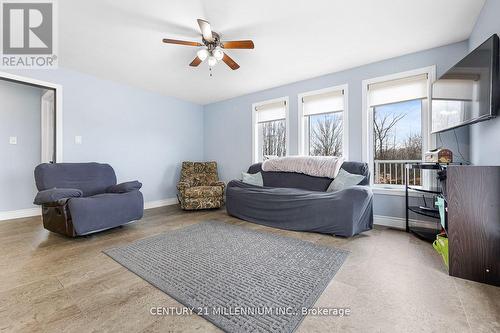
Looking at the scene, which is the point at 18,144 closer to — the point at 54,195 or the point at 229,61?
the point at 54,195

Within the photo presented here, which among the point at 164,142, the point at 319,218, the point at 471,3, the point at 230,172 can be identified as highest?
the point at 471,3

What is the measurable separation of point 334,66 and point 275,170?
6.26 feet

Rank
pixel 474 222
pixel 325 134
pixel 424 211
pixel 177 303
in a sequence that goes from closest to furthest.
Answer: pixel 177 303 < pixel 474 222 < pixel 424 211 < pixel 325 134

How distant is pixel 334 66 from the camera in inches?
133

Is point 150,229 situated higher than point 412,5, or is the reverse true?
point 412,5

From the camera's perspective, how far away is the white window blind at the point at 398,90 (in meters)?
2.97

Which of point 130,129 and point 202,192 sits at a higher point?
point 130,129

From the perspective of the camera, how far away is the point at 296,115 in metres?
4.04

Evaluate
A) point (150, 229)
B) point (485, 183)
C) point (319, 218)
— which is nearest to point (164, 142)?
point (150, 229)

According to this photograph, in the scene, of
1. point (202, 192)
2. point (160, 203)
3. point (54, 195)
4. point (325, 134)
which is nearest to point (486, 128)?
point (325, 134)

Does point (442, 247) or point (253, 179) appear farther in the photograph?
point (253, 179)

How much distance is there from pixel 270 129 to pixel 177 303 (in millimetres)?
3681

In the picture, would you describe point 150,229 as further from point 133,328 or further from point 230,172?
point 230,172

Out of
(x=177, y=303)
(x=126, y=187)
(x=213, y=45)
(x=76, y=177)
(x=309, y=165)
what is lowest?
(x=177, y=303)
